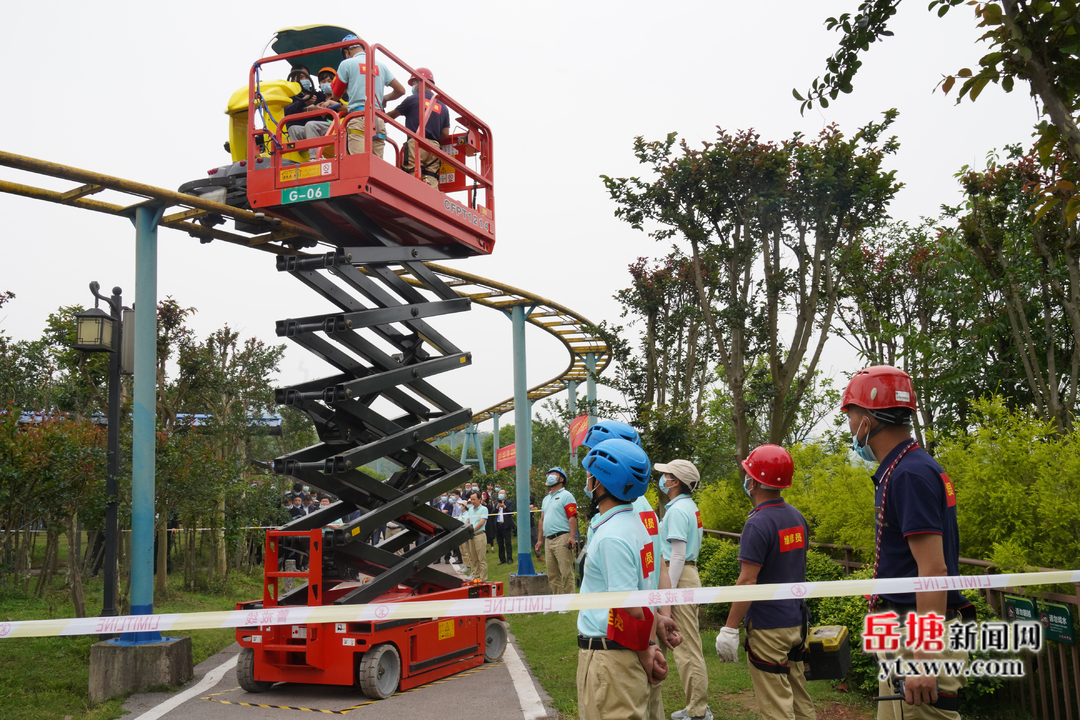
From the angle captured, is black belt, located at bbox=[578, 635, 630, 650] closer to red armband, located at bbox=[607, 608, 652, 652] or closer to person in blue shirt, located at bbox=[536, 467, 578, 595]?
red armband, located at bbox=[607, 608, 652, 652]

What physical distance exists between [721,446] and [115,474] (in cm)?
1072

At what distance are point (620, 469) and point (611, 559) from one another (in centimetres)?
43

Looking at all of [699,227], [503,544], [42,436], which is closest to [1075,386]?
[699,227]

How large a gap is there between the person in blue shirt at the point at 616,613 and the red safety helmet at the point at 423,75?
223 inches

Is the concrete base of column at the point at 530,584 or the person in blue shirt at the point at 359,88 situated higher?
the person in blue shirt at the point at 359,88

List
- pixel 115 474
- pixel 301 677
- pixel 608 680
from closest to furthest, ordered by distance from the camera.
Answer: pixel 608 680 → pixel 301 677 → pixel 115 474

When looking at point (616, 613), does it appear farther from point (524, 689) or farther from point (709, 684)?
point (524, 689)

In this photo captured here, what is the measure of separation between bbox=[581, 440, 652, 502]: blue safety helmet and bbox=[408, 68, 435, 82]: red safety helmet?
5685mm

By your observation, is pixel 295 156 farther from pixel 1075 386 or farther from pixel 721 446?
pixel 721 446

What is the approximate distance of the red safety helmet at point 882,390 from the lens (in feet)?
11.7

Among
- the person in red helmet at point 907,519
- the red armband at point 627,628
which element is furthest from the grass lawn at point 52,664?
the person in red helmet at point 907,519

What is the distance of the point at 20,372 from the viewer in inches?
772

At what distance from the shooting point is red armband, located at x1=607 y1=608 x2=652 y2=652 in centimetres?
369

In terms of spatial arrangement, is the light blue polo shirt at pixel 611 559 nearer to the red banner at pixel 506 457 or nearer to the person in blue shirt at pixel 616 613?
the person in blue shirt at pixel 616 613
